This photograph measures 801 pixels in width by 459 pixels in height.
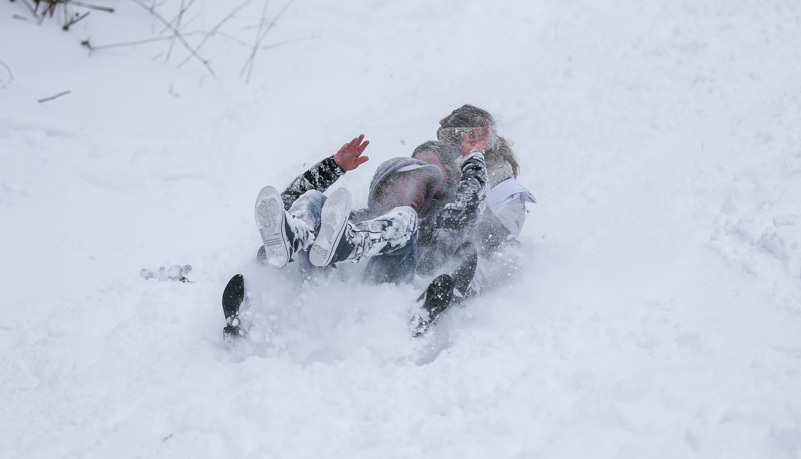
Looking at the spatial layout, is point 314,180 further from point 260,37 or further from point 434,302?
point 260,37

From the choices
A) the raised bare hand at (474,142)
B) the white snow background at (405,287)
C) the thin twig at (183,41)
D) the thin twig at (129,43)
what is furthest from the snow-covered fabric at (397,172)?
the thin twig at (129,43)

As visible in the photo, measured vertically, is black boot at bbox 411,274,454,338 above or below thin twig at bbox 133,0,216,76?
below

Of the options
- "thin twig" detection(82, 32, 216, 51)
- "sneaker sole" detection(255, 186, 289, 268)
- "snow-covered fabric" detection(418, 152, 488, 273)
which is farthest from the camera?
"thin twig" detection(82, 32, 216, 51)

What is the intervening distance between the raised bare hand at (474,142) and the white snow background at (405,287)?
1.94 ft

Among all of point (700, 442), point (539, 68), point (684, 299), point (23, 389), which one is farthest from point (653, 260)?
point (23, 389)

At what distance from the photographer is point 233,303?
7.27 ft

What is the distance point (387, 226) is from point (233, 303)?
663 mm

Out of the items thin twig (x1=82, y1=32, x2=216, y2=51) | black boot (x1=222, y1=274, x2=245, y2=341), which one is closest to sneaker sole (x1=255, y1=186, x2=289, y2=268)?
black boot (x1=222, y1=274, x2=245, y2=341)

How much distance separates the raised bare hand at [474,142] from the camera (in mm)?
2867

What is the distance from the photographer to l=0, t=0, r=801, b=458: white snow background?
185 centimetres

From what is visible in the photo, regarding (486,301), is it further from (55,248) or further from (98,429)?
(55,248)

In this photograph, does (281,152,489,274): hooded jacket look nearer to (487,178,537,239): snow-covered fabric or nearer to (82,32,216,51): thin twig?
(487,178,537,239): snow-covered fabric

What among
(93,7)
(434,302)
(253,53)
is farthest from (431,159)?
(93,7)

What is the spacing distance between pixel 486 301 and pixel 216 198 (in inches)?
69.6
